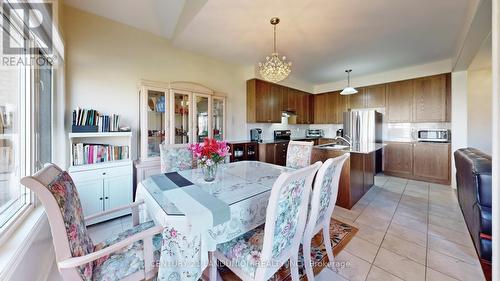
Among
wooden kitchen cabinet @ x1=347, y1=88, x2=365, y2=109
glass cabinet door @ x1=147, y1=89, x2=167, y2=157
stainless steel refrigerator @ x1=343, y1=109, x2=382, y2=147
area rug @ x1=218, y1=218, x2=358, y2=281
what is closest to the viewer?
area rug @ x1=218, y1=218, x2=358, y2=281

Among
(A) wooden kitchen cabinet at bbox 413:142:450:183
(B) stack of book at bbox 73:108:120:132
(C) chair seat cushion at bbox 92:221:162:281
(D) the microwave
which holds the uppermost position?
(B) stack of book at bbox 73:108:120:132

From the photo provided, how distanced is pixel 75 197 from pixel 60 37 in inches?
80.3

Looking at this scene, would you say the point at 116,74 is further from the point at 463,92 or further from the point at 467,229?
the point at 463,92

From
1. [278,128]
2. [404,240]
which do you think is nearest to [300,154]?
[404,240]

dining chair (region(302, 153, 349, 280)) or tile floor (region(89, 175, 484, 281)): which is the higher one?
dining chair (region(302, 153, 349, 280))

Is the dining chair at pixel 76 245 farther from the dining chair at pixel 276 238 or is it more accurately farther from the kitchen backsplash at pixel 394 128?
the kitchen backsplash at pixel 394 128

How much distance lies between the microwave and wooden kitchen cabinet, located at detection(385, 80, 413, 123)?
0.39 meters

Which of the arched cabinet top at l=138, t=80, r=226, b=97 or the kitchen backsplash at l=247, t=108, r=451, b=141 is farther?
the kitchen backsplash at l=247, t=108, r=451, b=141

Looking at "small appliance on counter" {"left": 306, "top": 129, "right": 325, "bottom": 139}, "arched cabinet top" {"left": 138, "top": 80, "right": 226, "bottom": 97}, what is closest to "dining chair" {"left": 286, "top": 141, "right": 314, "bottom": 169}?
"arched cabinet top" {"left": 138, "top": 80, "right": 226, "bottom": 97}

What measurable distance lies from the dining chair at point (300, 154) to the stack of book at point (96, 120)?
245 centimetres

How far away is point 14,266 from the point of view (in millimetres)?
992

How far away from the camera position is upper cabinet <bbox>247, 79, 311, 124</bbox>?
428 cm

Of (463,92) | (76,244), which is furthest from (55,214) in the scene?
(463,92)

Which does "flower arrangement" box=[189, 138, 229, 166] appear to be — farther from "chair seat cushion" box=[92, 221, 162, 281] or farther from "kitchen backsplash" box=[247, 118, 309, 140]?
"kitchen backsplash" box=[247, 118, 309, 140]
